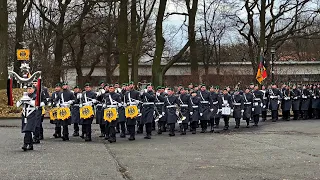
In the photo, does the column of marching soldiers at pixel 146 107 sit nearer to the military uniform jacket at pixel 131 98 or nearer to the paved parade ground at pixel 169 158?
the military uniform jacket at pixel 131 98

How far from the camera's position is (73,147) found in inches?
581

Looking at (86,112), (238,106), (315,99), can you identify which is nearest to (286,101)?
(315,99)

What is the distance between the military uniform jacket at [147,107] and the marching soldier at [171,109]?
103cm

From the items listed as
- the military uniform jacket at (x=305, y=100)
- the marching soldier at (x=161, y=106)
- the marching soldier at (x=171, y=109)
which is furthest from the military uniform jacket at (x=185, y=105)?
the military uniform jacket at (x=305, y=100)

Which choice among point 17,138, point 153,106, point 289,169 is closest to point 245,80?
point 153,106

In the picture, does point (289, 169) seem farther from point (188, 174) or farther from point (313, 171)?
point (188, 174)

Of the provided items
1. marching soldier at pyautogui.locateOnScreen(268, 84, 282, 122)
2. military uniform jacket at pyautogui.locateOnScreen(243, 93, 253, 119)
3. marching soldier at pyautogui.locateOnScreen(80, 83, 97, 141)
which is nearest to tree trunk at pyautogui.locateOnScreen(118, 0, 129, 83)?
marching soldier at pyautogui.locateOnScreen(268, 84, 282, 122)

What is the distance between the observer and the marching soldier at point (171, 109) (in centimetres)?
1892

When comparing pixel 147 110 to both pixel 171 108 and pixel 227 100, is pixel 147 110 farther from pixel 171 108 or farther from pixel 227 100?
pixel 227 100

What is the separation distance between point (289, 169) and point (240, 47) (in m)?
52.0

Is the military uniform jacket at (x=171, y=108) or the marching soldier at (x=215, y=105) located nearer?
the military uniform jacket at (x=171, y=108)

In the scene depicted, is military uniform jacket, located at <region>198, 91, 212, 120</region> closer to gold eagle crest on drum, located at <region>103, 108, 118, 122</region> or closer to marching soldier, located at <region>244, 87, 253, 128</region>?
marching soldier, located at <region>244, 87, 253, 128</region>

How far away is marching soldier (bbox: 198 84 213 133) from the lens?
20281 millimetres

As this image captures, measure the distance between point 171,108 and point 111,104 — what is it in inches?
128
